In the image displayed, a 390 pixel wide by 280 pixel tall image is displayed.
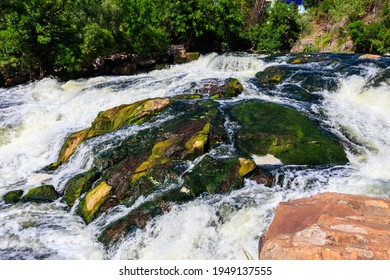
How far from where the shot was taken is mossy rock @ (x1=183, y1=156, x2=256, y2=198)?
6.94 meters

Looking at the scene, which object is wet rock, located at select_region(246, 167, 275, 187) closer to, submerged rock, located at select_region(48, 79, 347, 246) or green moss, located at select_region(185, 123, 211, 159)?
submerged rock, located at select_region(48, 79, 347, 246)

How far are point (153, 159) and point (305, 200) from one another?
4.11 meters

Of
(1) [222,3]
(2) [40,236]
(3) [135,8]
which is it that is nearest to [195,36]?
(1) [222,3]

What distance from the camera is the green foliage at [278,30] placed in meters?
27.7

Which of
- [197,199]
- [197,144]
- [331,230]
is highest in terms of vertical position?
[331,230]

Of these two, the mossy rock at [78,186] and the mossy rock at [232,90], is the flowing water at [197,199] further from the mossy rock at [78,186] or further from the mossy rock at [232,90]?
the mossy rock at [78,186]

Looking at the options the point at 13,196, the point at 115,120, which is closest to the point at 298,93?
the point at 115,120

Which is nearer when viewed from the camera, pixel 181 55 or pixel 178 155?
pixel 178 155

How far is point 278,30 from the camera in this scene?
27.7 meters

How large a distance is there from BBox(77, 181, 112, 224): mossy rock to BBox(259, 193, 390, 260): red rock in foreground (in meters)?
4.23

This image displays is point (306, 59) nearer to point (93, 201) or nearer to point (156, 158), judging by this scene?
point (156, 158)

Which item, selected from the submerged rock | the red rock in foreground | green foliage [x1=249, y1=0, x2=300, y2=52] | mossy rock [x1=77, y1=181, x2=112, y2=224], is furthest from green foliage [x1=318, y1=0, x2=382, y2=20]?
mossy rock [x1=77, y1=181, x2=112, y2=224]

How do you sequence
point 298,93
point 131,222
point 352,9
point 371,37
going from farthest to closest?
point 352,9, point 371,37, point 298,93, point 131,222

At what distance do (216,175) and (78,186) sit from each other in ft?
12.0
